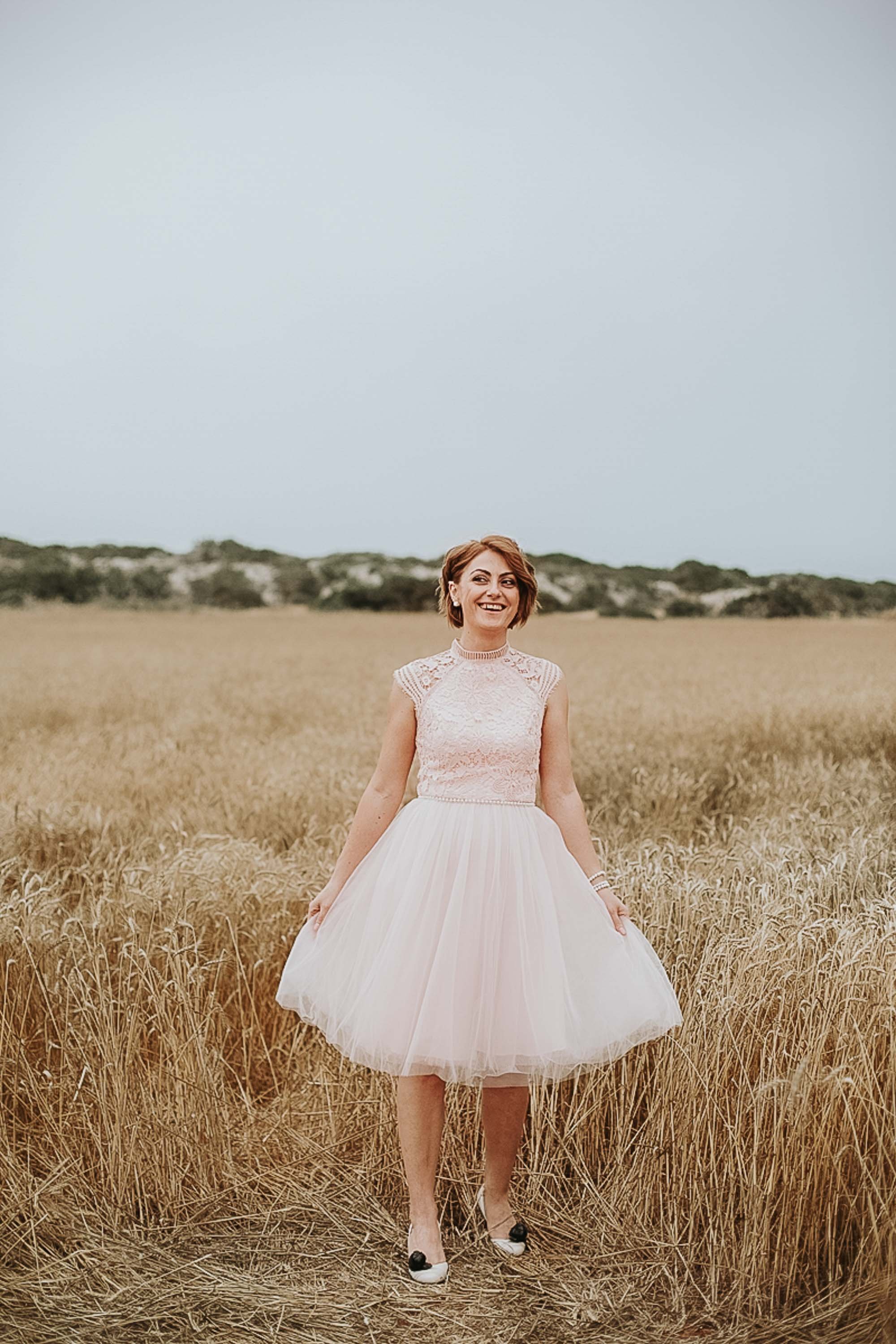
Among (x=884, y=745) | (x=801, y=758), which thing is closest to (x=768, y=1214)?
(x=801, y=758)

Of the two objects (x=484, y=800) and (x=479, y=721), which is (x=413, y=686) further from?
(x=484, y=800)

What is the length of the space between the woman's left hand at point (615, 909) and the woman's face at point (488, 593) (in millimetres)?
729

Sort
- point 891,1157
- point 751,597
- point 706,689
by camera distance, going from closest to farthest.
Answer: point 891,1157 → point 706,689 → point 751,597

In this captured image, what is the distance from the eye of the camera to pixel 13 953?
3678mm

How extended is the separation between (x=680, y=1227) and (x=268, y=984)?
175 centimetres

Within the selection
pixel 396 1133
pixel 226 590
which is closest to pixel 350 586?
pixel 226 590

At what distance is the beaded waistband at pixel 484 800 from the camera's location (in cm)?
268

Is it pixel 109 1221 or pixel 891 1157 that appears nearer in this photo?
pixel 891 1157

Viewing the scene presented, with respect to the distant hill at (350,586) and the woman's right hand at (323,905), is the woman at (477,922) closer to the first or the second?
the woman's right hand at (323,905)

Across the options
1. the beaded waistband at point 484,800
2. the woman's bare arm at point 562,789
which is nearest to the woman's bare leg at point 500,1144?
the woman's bare arm at point 562,789

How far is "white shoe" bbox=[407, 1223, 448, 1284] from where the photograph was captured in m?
2.62

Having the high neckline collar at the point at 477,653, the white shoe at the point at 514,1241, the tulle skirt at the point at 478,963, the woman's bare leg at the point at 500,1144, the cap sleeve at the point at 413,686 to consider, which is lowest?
the white shoe at the point at 514,1241

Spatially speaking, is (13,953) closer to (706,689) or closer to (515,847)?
(515,847)

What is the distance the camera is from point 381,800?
9.11 ft
